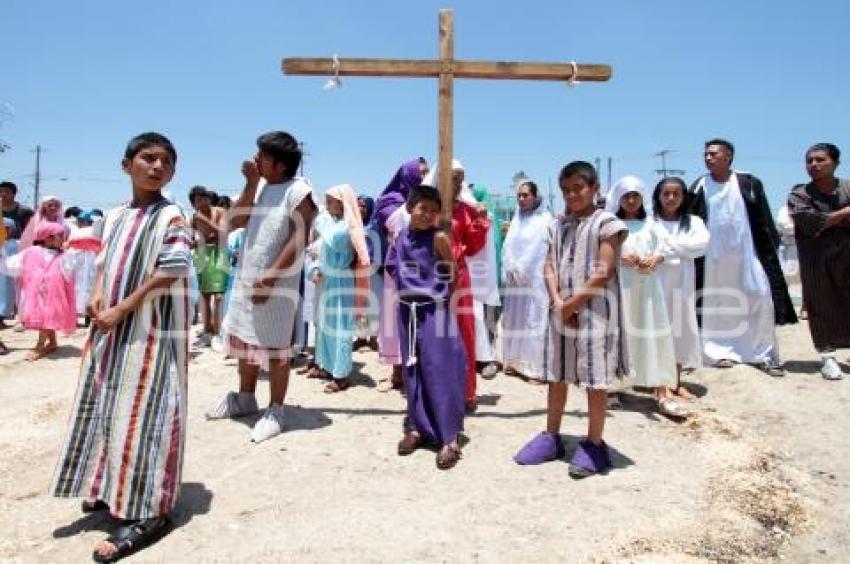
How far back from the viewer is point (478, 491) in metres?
3.50

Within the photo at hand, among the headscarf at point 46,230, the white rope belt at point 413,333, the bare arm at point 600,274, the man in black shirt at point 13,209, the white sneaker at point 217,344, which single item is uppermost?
the man in black shirt at point 13,209

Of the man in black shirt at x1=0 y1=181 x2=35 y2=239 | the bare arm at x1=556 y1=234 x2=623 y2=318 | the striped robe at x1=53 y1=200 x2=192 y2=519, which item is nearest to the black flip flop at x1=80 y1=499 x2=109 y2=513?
the striped robe at x1=53 y1=200 x2=192 y2=519

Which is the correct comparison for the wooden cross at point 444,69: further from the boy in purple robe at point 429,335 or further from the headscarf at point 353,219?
→ the headscarf at point 353,219

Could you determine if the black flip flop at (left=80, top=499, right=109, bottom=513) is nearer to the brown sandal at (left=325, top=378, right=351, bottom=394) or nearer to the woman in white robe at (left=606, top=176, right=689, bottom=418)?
the brown sandal at (left=325, top=378, right=351, bottom=394)

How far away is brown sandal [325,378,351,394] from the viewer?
5586 mm

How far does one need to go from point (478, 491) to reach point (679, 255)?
300 centimetres

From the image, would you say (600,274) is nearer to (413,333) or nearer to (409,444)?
(413,333)

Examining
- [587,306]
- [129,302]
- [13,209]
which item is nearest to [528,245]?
[587,306]

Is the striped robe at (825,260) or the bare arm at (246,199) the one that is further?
the striped robe at (825,260)

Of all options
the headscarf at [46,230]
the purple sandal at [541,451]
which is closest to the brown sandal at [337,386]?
the purple sandal at [541,451]

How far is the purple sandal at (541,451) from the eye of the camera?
12.8 ft

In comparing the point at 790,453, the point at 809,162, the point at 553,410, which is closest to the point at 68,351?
the point at 553,410

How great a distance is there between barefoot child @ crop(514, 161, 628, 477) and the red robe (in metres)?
0.90

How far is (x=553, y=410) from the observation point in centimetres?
399
